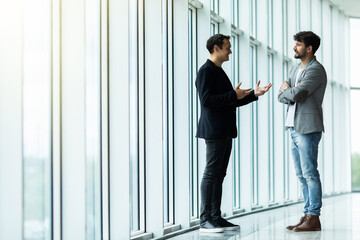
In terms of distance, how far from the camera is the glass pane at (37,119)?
2.87 metres

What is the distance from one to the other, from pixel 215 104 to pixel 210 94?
0.09 metres

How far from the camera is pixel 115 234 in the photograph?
3.57 m

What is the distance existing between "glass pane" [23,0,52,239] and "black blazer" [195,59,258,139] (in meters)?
1.45

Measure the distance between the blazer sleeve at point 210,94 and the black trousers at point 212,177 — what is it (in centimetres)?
28

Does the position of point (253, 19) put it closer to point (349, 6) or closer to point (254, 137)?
point (254, 137)

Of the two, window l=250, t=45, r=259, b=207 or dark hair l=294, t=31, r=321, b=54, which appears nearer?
dark hair l=294, t=31, r=321, b=54

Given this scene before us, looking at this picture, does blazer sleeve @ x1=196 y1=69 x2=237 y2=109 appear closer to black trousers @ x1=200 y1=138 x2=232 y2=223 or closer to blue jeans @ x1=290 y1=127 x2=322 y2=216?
black trousers @ x1=200 y1=138 x2=232 y2=223

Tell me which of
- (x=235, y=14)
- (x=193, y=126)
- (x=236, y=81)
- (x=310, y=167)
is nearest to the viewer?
(x=310, y=167)

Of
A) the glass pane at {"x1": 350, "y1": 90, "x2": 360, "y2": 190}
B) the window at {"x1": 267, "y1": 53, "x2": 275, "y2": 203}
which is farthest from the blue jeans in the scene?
the glass pane at {"x1": 350, "y1": 90, "x2": 360, "y2": 190}

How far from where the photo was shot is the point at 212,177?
13.8ft

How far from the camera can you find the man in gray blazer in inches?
167

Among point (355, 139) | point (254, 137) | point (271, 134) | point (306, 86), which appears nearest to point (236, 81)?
point (254, 137)

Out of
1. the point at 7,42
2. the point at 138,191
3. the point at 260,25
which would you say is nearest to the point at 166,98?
the point at 138,191

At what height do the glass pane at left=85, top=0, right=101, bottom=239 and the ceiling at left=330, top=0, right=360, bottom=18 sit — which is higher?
the ceiling at left=330, top=0, right=360, bottom=18
